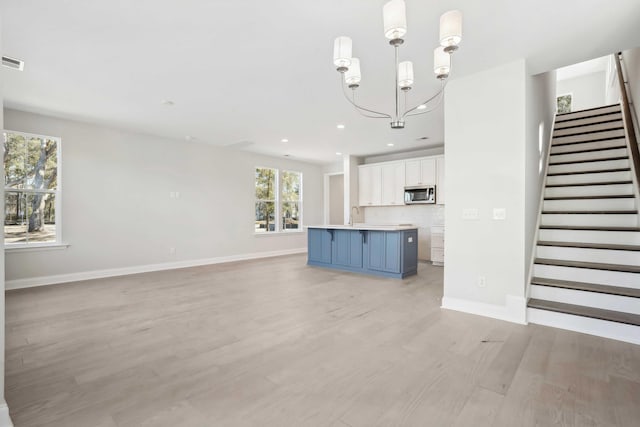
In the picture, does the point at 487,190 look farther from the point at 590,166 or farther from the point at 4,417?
the point at 4,417

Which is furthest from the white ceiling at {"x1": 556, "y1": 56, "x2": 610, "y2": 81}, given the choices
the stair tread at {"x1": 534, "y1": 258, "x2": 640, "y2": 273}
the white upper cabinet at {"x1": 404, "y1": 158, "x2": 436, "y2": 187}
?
the stair tread at {"x1": 534, "y1": 258, "x2": 640, "y2": 273}

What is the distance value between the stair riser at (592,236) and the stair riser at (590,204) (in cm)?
51

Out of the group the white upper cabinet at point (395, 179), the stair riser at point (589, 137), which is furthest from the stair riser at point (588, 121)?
the white upper cabinet at point (395, 179)

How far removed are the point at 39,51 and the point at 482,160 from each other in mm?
4449

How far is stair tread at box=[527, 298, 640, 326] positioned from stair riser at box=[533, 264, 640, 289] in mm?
335

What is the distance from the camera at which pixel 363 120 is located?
5.12 meters

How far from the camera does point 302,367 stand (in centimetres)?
225

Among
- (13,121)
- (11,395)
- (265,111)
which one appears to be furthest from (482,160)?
(13,121)

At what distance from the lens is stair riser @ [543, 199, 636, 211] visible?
3779 mm

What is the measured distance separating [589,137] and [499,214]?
3.22 m

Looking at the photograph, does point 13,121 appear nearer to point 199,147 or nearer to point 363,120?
point 199,147

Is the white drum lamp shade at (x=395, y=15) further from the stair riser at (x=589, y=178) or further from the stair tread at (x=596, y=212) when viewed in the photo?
the stair riser at (x=589, y=178)

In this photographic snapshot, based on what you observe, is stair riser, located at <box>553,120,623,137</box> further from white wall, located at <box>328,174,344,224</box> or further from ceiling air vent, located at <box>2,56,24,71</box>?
ceiling air vent, located at <box>2,56,24,71</box>

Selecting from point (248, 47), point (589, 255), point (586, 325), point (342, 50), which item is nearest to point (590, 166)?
point (589, 255)
